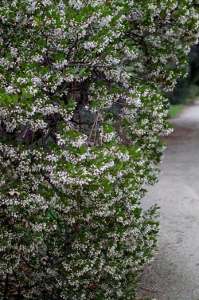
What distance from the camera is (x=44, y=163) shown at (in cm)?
378

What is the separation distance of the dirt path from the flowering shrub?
76 cm

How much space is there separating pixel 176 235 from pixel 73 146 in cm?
340

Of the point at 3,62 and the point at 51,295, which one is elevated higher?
the point at 3,62

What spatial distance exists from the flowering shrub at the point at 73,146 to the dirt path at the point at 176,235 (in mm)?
761

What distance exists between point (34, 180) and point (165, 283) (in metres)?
2.24

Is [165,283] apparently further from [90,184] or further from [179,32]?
[179,32]

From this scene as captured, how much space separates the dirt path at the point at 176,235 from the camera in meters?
5.30

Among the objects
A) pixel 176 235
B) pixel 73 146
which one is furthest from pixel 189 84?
pixel 73 146

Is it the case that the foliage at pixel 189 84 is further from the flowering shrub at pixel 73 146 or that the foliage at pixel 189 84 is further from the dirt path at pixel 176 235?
the flowering shrub at pixel 73 146

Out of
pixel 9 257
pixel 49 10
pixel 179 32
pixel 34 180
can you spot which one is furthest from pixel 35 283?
pixel 179 32

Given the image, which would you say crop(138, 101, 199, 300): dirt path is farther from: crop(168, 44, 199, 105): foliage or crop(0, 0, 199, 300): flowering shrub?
crop(168, 44, 199, 105): foliage

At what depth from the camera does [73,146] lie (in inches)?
145

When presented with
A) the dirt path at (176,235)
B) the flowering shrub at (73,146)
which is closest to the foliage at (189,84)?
the dirt path at (176,235)

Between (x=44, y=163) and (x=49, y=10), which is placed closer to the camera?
(x=44, y=163)
